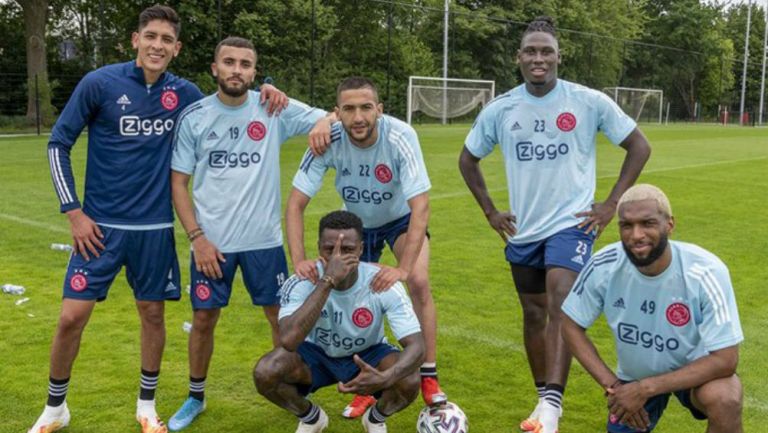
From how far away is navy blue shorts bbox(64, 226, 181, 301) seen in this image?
4.29 meters

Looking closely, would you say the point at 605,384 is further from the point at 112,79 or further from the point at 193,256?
the point at 112,79

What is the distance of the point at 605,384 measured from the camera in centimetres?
363

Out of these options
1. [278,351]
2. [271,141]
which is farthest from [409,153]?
[278,351]

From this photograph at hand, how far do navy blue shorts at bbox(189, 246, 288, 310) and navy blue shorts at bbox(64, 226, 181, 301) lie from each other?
14cm

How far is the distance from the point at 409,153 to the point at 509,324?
2714 millimetres

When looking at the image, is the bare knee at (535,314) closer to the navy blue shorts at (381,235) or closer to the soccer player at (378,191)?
the soccer player at (378,191)

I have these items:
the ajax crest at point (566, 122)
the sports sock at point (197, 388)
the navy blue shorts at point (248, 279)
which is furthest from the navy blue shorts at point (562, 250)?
the sports sock at point (197, 388)

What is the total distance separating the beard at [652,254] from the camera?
11.3ft

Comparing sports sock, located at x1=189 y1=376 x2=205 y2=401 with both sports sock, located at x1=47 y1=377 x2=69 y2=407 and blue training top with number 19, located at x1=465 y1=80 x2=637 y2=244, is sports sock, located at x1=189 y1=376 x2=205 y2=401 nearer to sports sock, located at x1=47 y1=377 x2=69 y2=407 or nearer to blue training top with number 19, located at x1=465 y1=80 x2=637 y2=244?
sports sock, located at x1=47 y1=377 x2=69 y2=407

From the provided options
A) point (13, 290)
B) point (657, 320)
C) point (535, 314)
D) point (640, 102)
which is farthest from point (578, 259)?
point (640, 102)

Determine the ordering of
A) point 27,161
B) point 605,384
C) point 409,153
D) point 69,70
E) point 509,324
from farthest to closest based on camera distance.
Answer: point 69,70 → point 27,161 → point 509,324 → point 409,153 → point 605,384

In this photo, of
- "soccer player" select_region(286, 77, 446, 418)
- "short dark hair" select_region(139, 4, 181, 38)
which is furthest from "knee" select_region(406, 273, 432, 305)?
"short dark hair" select_region(139, 4, 181, 38)

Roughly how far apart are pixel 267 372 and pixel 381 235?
117cm

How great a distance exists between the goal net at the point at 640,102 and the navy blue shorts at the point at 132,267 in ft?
162
